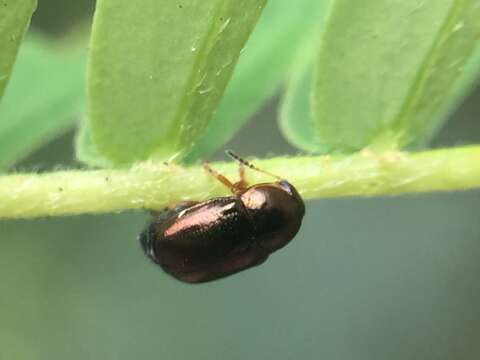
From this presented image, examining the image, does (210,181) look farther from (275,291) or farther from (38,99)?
(275,291)

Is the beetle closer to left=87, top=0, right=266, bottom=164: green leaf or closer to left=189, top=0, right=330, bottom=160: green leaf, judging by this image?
left=189, top=0, right=330, bottom=160: green leaf

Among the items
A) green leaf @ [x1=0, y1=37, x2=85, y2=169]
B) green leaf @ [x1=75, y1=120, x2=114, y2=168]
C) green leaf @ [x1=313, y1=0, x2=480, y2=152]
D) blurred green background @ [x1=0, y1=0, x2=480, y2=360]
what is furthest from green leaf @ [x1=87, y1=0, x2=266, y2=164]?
blurred green background @ [x1=0, y1=0, x2=480, y2=360]

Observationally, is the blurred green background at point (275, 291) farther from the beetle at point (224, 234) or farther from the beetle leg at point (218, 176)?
the beetle leg at point (218, 176)

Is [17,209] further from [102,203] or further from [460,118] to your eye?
[460,118]

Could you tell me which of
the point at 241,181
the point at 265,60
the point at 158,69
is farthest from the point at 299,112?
the point at 158,69

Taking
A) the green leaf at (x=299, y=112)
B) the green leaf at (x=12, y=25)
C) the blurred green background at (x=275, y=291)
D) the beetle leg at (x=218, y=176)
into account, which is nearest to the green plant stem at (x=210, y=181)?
the beetle leg at (x=218, y=176)
